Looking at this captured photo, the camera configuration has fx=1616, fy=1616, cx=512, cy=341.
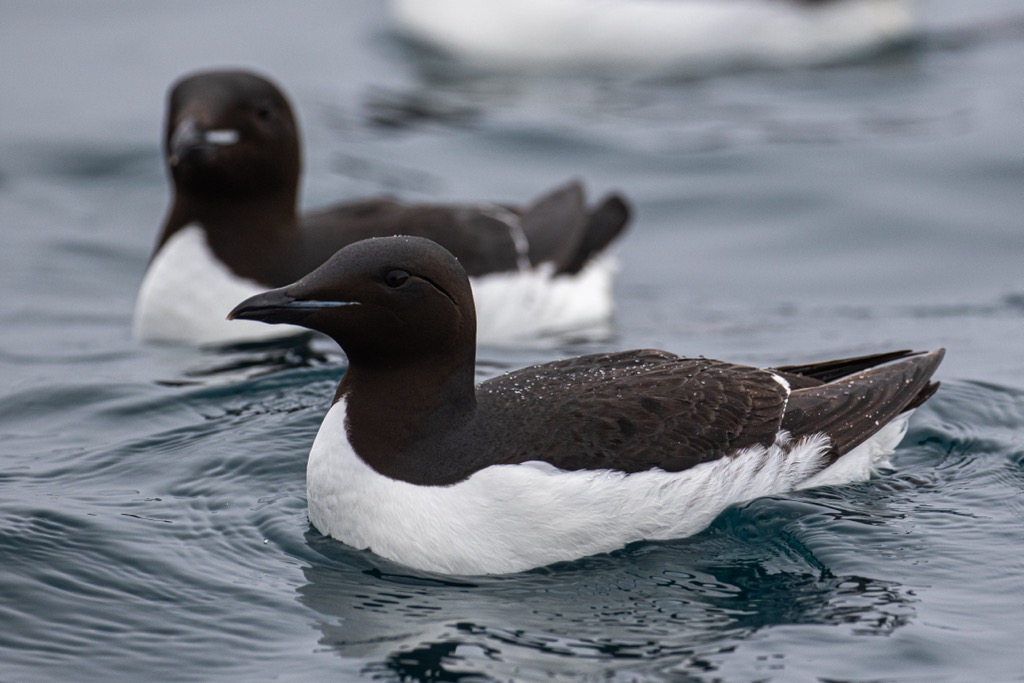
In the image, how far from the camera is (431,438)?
5.80 meters

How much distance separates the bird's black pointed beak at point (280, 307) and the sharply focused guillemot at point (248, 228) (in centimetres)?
305

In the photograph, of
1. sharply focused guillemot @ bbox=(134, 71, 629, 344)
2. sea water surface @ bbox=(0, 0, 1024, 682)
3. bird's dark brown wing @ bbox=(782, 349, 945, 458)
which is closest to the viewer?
sea water surface @ bbox=(0, 0, 1024, 682)

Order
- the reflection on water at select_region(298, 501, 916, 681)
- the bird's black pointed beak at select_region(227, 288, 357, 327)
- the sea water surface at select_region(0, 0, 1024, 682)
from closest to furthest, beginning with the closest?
the reflection on water at select_region(298, 501, 916, 681)
the sea water surface at select_region(0, 0, 1024, 682)
the bird's black pointed beak at select_region(227, 288, 357, 327)

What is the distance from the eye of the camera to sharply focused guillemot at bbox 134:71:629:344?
8859mm

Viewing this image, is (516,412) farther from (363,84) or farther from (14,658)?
(363,84)

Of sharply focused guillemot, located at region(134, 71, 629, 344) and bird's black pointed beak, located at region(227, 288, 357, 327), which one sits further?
sharply focused guillemot, located at region(134, 71, 629, 344)

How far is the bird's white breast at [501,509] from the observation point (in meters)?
5.66

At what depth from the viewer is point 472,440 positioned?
5.78 meters

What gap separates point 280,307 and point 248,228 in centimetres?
347

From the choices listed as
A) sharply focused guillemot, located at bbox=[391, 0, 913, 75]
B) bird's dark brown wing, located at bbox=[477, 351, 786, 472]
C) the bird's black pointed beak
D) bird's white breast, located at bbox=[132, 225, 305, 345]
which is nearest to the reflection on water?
bird's dark brown wing, located at bbox=[477, 351, 786, 472]

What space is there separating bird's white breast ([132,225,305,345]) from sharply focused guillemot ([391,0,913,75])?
23.2ft

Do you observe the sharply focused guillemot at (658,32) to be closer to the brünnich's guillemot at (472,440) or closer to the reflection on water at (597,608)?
the brünnich's guillemot at (472,440)

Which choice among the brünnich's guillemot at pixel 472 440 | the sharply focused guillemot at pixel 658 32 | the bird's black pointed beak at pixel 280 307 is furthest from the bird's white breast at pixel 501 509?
the sharply focused guillemot at pixel 658 32

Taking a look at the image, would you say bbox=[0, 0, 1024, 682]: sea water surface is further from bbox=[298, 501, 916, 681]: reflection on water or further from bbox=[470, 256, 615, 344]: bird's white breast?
bbox=[470, 256, 615, 344]: bird's white breast
